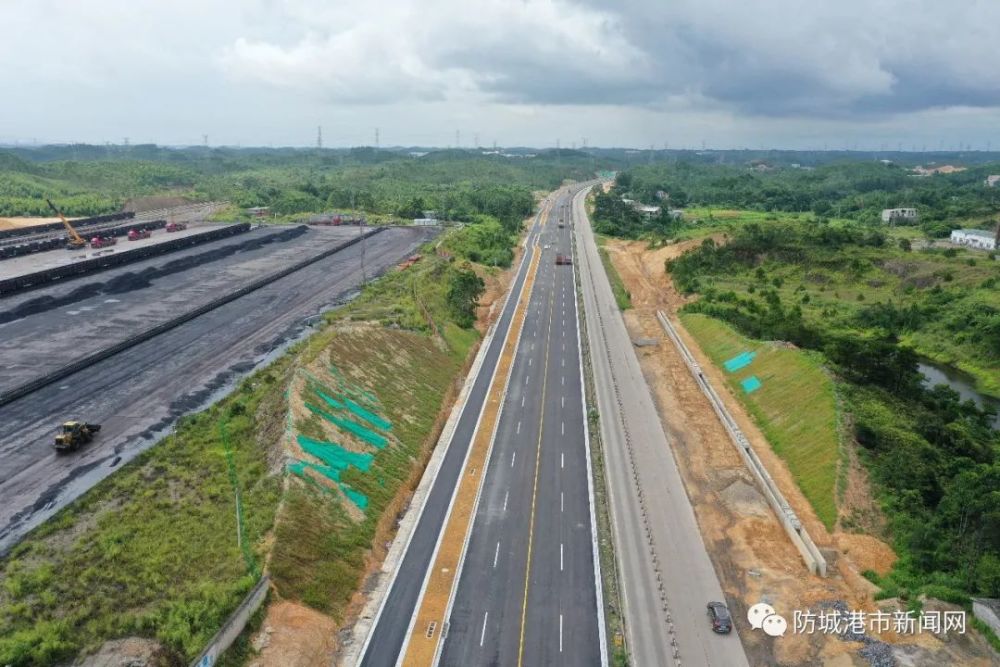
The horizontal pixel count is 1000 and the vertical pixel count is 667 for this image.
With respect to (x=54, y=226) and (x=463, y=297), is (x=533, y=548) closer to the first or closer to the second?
(x=463, y=297)

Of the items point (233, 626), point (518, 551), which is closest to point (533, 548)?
point (518, 551)

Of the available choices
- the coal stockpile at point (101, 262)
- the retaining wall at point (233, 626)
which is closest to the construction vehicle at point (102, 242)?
the coal stockpile at point (101, 262)

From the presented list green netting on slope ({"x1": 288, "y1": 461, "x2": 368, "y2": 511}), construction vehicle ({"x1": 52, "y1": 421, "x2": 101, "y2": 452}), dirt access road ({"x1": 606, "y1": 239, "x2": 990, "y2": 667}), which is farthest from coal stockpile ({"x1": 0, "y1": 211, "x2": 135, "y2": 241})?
dirt access road ({"x1": 606, "y1": 239, "x2": 990, "y2": 667})

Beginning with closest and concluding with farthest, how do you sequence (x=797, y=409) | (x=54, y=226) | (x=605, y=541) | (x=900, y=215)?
(x=605, y=541) → (x=797, y=409) → (x=54, y=226) → (x=900, y=215)

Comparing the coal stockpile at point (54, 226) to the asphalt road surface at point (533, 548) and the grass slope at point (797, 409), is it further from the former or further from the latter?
the grass slope at point (797, 409)

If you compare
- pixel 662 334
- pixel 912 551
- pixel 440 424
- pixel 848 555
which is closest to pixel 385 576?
pixel 440 424

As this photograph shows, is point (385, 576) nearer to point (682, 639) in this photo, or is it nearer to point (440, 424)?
point (682, 639)
